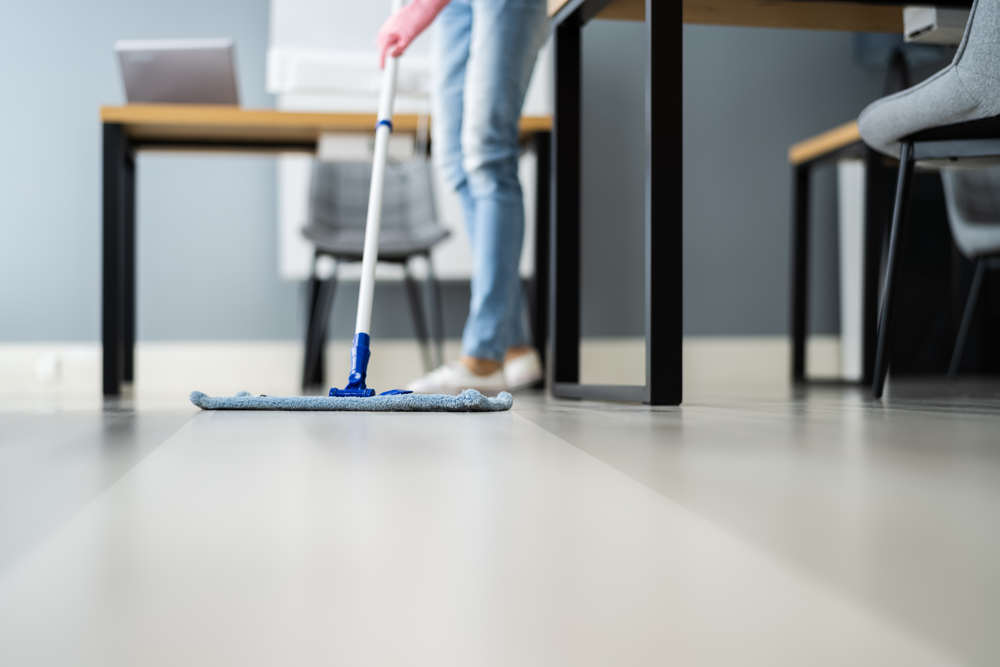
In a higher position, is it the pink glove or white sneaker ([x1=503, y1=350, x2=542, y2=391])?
the pink glove

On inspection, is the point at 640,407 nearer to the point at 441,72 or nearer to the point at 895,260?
the point at 895,260

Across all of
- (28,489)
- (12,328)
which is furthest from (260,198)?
(28,489)

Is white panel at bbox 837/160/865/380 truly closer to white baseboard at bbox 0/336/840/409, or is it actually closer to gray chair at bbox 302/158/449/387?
white baseboard at bbox 0/336/840/409

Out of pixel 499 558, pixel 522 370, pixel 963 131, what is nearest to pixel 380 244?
pixel 522 370

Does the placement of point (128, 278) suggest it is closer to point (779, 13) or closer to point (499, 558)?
point (779, 13)

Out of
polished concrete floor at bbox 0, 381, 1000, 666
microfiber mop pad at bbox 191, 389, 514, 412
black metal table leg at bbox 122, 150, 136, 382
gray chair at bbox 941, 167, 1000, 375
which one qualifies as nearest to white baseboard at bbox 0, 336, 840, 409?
black metal table leg at bbox 122, 150, 136, 382

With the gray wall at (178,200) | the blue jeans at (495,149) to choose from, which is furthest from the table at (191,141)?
the gray wall at (178,200)

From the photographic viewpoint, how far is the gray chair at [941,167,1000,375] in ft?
9.22

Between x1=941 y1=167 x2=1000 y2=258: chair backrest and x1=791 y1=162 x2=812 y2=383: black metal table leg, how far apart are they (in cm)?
41

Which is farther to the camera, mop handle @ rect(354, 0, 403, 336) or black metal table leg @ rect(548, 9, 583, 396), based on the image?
black metal table leg @ rect(548, 9, 583, 396)

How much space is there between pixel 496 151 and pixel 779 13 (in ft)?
1.68

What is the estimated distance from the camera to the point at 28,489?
46 cm

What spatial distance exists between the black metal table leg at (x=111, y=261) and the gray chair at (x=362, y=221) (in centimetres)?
60

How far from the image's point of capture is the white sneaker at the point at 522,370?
188 centimetres
